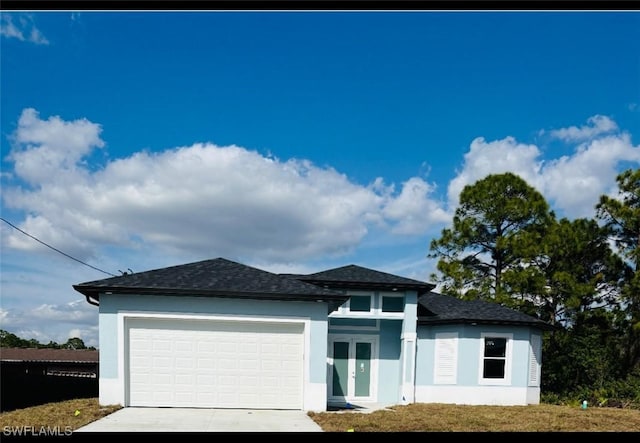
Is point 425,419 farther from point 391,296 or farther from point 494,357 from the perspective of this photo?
point 494,357

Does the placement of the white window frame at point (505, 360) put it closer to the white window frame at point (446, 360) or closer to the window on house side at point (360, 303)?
the white window frame at point (446, 360)

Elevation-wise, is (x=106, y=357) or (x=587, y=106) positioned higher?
(x=587, y=106)

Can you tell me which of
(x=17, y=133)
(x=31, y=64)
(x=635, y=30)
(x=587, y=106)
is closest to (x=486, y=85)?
(x=635, y=30)

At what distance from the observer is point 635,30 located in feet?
33.4

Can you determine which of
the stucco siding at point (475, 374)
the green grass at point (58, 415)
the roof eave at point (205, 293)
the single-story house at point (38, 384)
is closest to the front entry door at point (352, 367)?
the stucco siding at point (475, 374)

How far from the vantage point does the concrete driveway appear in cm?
928

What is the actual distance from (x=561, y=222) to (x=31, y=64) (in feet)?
73.8

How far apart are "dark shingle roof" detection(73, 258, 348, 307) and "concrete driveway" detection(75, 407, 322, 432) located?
2.72 meters

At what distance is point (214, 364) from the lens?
12062 mm

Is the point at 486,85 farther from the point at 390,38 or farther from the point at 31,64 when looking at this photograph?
the point at 31,64

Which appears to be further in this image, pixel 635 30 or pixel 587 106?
pixel 587 106

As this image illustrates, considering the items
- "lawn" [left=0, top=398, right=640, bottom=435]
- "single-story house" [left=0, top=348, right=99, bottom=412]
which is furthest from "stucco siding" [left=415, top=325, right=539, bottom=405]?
"single-story house" [left=0, top=348, right=99, bottom=412]

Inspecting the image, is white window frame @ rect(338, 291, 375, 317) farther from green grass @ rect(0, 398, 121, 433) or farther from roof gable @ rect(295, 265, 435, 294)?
green grass @ rect(0, 398, 121, 433)

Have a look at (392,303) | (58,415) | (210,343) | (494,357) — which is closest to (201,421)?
(210,343)
